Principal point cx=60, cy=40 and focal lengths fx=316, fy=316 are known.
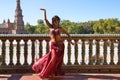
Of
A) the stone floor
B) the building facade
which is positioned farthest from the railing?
the building facade

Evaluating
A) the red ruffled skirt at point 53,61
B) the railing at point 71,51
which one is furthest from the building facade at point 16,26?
the red ruffled skirt at point 53,61

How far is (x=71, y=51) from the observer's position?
9.10 m

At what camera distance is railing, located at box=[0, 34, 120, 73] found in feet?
29.0

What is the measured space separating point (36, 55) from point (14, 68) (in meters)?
0.72

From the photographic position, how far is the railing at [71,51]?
8828mm

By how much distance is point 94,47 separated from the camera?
904 cm

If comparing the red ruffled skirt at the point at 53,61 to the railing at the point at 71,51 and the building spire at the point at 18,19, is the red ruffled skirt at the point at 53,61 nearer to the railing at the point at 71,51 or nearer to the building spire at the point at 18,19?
the railing at the point at 71,51

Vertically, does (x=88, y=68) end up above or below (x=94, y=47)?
below

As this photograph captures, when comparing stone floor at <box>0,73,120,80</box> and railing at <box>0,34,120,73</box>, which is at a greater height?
railing at <box>0,34,120,73</box>

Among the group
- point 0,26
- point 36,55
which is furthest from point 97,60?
point 0,26

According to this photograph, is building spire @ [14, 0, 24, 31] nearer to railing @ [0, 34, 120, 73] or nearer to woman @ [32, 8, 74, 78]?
railing @ [0, 34, 120, 73]

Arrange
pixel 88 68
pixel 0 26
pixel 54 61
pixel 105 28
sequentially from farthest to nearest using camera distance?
pixel 0 26 → pixel 105 28 → pixel 88 68 → pixel 54 61

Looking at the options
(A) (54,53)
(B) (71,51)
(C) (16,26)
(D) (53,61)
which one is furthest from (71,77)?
(C) (16,26)

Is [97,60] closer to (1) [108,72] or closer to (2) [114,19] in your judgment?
(1) [108,72]
